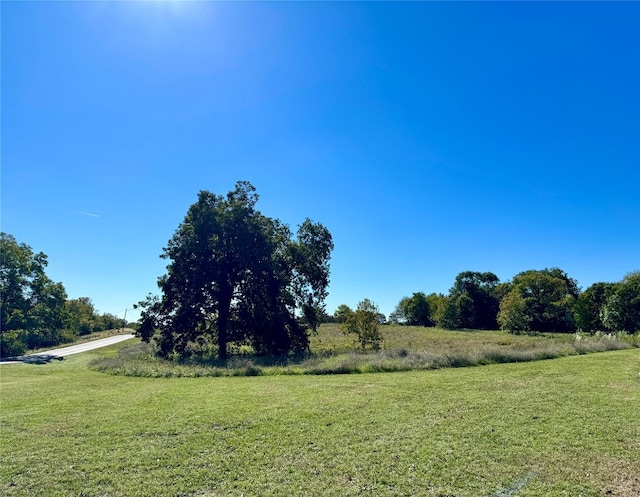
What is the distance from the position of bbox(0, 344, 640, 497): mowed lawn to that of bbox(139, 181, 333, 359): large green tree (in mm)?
14680

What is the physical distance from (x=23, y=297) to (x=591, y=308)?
63022 millimetres

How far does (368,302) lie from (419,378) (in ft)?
49.7

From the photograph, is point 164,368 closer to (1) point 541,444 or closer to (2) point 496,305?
(1) point 541,444

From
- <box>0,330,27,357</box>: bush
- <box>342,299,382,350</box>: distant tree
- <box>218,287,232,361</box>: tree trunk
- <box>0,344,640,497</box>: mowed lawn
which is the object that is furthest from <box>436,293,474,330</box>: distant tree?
<box>0,330,27,357</box>: bush

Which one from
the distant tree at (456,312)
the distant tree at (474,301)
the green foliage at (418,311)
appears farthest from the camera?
the green foliage at (418,311)

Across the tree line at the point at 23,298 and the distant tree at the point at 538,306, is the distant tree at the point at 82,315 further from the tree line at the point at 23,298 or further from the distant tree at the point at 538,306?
the distant tree at the point at 538,306

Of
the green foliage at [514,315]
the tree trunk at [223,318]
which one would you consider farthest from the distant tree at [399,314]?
the tree trunk at [223,318]

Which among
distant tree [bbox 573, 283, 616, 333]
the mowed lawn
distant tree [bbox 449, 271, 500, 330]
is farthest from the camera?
distant tree [bbox 449, 271, 500, 330]

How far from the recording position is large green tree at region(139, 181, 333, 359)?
24.9 m

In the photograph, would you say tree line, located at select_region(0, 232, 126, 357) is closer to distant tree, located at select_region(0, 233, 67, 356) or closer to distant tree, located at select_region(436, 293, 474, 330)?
distant tree, located at select_region(0, 233, 67, 356)

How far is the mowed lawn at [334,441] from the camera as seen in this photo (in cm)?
450

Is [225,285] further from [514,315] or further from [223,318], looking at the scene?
[514,315]

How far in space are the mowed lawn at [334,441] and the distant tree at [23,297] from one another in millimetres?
28215

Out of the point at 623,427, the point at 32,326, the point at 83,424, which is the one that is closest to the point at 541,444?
the point at 623,427
